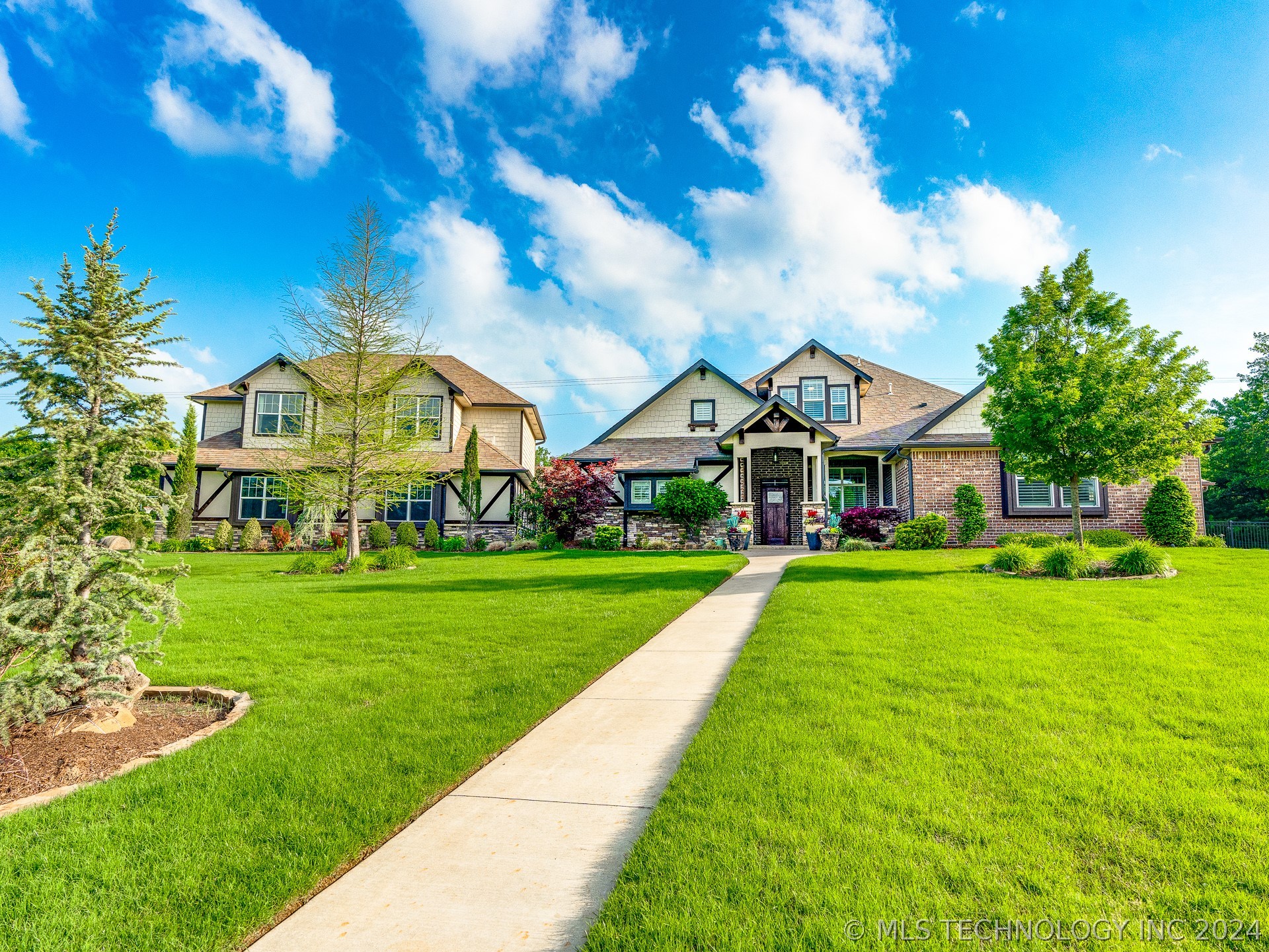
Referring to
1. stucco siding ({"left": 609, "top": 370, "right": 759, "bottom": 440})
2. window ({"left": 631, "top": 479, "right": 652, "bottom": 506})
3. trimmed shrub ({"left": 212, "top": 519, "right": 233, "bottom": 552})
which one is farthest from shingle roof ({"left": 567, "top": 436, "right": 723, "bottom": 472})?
trimmed shrub ({"left": 212, "top": 519, "right": 233, "bottom": 552})

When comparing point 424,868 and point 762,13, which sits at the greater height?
point 762,13

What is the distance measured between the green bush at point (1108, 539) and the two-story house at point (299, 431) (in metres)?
18.5

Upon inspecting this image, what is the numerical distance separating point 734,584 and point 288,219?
14.9m

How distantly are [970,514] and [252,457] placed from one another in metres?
26.4

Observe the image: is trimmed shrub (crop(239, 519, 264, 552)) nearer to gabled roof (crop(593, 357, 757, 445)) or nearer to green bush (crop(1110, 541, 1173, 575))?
gabled roof (crop(593, 357, 757, 445))

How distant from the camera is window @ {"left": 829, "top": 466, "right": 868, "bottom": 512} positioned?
980 inches

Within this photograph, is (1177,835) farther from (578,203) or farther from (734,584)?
(578,203)

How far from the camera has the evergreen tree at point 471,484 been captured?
2383cm

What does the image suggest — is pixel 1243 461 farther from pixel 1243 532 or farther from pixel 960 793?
pixel 960 793

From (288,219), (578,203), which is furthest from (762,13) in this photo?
(288,219)

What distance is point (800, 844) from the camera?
9.46ft

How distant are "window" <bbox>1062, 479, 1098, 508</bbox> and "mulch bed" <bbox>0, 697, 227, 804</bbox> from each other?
22.5m

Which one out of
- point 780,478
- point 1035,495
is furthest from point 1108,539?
point 780,478

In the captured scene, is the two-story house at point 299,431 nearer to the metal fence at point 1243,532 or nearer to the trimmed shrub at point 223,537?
the trimmed shrub at point 223,537
